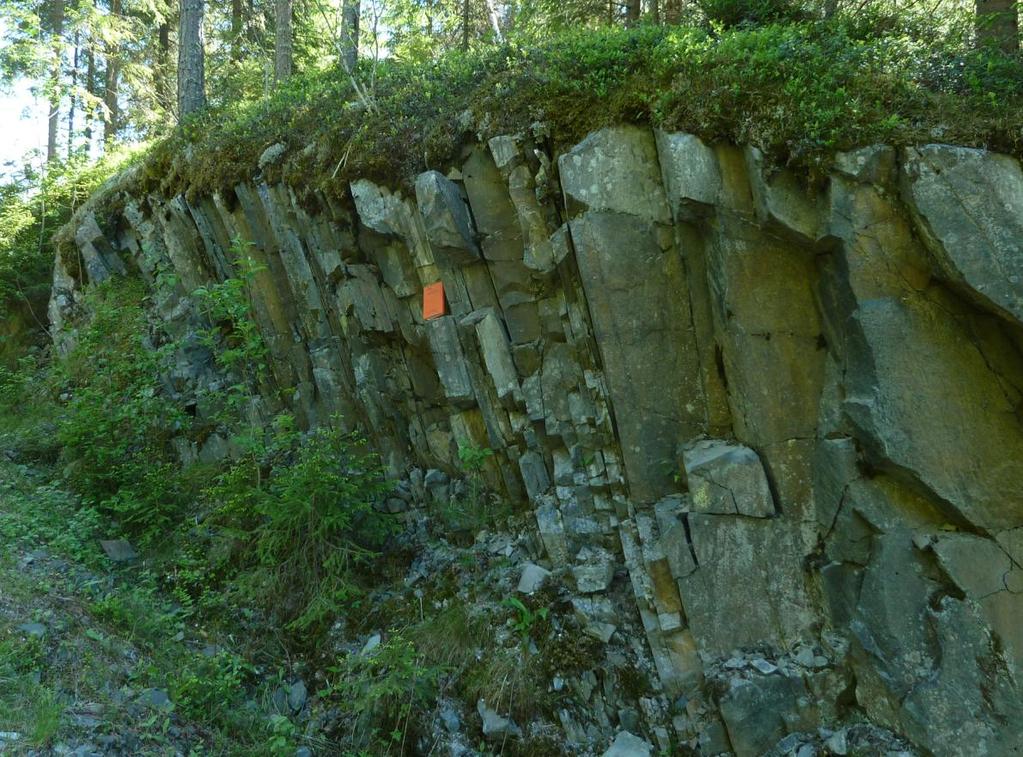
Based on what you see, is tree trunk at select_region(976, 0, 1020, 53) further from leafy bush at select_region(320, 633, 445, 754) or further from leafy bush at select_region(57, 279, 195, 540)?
leafy bush at select_region(57, 279, 195, 540)

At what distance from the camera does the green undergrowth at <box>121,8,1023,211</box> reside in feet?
18.3

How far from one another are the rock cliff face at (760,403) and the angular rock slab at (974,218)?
0.6 inches

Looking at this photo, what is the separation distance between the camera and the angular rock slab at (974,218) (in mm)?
4965

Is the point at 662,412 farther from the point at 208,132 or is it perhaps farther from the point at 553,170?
the point at 208,132

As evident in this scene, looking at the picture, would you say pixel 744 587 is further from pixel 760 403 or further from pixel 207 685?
pixel 207 685

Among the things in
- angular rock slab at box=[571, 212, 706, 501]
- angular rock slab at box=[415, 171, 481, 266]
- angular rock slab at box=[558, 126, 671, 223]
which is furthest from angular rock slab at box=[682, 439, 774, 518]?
angular rock slab at box=[415, 171, 481, 266]

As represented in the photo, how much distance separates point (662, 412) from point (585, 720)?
2.78 metres

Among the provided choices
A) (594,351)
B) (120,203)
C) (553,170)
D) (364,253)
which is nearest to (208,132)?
(120,203)

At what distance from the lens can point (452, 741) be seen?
6.18 m

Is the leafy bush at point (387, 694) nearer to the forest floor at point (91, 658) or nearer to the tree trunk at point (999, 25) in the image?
the forest floor at point (91, 658)

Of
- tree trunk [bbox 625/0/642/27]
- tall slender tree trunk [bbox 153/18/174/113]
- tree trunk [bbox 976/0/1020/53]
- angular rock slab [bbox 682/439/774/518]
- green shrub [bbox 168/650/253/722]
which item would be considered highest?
tall slender tree trunk [bbox 153/18/174/113]

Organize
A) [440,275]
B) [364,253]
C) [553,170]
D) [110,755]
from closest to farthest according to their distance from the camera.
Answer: [110,755] < [553,170] < [440,275] < [364,253]

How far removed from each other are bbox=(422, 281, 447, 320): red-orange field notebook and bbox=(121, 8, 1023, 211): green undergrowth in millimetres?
1343

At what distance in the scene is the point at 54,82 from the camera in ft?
64.4
